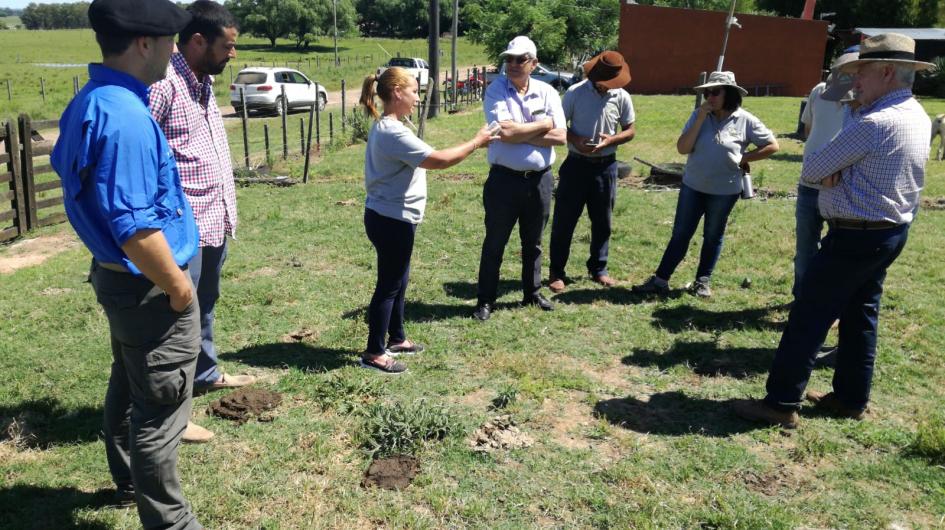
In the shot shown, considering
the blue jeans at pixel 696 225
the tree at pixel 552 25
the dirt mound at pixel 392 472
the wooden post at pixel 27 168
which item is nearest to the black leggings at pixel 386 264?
the dirt mound at pixel 392 472

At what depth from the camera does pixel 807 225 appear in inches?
196

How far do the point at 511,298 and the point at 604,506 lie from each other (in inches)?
115

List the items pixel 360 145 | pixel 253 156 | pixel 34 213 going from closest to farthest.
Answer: pixel 34 213 → pixel 253 156 → pixel 360 145

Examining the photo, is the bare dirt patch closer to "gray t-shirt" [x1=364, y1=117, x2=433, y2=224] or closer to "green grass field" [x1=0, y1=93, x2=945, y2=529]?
"green grass field" [x1=0, y1=93, x2=945, y2=529]

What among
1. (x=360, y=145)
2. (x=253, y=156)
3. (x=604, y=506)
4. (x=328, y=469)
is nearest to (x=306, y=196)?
(x=253, y=156)

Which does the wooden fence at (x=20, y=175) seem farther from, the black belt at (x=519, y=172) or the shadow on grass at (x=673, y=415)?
the shadow on grass at (x=673, y=415)

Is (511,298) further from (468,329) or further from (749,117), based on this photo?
(749,117)

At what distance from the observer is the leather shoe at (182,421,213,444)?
12.0 ft

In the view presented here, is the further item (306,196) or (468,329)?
(306,196)

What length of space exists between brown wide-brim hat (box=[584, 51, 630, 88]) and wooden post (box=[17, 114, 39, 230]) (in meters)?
6.91

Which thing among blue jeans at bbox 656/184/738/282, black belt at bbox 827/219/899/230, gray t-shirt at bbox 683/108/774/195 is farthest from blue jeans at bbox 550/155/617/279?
black belt at bbox 827/219/899/230

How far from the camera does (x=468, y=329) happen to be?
5293 mm

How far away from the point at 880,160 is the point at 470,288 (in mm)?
3507

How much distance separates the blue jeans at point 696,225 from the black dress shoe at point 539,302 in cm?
105
